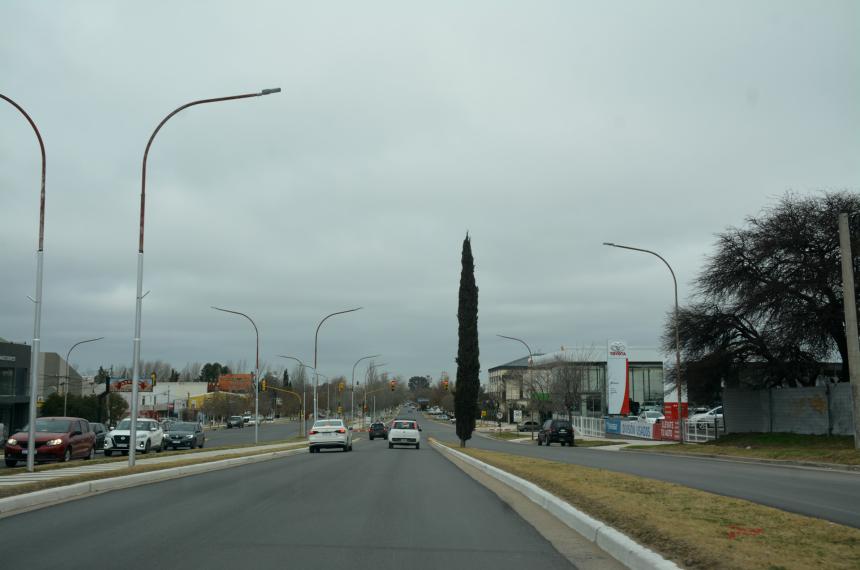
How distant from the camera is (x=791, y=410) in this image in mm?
39438

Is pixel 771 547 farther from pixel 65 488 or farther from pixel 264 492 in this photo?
pixel 65 488

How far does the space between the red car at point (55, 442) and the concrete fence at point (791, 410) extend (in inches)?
1257

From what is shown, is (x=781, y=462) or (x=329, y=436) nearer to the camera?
(x=781, y=462)

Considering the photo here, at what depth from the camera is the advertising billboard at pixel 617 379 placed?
90250 millimetres

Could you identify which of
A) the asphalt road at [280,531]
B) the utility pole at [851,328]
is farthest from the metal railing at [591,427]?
the asphalt road at [280,531]

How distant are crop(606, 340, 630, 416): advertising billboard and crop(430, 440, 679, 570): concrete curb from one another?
75861 mm

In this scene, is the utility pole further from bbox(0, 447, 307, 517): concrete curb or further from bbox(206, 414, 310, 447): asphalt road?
bbox(206, 414, 310, 447): asphalt road

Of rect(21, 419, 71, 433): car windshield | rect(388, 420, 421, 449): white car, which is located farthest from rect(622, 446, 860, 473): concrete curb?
rect(21, 419, 71, 433): car windshield

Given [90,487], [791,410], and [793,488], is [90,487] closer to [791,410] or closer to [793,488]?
[793,488]

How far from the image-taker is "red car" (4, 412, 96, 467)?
27.1 m

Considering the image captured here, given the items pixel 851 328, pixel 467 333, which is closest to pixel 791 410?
pixel 851 328

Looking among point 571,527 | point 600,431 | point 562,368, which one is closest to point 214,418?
point 562,368

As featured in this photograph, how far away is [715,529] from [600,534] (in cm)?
134

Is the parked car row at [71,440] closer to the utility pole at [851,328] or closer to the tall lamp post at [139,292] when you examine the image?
the tall lamp post at [139,292]
